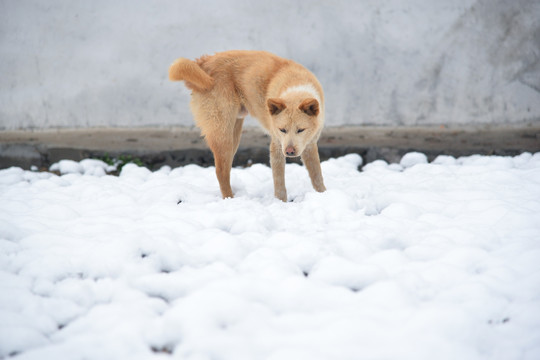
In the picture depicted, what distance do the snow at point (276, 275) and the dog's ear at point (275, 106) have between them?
2.37 ft

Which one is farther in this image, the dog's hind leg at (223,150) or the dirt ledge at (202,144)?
the dirt ledge at (202,144)

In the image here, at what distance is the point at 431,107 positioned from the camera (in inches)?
178

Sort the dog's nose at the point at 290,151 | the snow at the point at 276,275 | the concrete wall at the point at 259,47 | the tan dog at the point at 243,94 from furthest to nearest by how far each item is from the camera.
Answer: the concrete wall at the point at 259,47
the tan dog at the point at 243,94
the dog's nose at the point at 290,151
the snow at the point at 276,275

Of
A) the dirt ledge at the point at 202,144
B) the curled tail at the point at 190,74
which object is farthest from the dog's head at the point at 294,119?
the dirt ledge at the point at 202,144

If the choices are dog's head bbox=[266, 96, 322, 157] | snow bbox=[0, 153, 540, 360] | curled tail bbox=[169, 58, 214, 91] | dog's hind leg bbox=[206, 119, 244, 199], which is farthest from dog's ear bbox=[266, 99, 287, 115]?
snow bbox=[0, 153, 540, 360]

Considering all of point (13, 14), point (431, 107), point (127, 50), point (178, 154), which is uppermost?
point (13, 14)

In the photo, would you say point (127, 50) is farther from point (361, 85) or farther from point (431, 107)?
point (431, 107)

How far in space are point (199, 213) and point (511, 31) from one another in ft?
12.7

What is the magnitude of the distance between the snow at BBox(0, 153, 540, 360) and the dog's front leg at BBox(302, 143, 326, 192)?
1.58 ft

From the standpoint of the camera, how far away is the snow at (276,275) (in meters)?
1.50

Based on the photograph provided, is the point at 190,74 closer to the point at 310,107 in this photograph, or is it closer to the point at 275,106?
the point at 275,106

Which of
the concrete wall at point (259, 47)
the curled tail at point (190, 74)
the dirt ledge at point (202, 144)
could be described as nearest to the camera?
the curled tail at point (190, 74)

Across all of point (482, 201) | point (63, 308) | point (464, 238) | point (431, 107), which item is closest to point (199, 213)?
point (63, 308)

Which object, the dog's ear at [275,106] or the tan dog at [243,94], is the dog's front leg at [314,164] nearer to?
the tan dog at [243,94]
